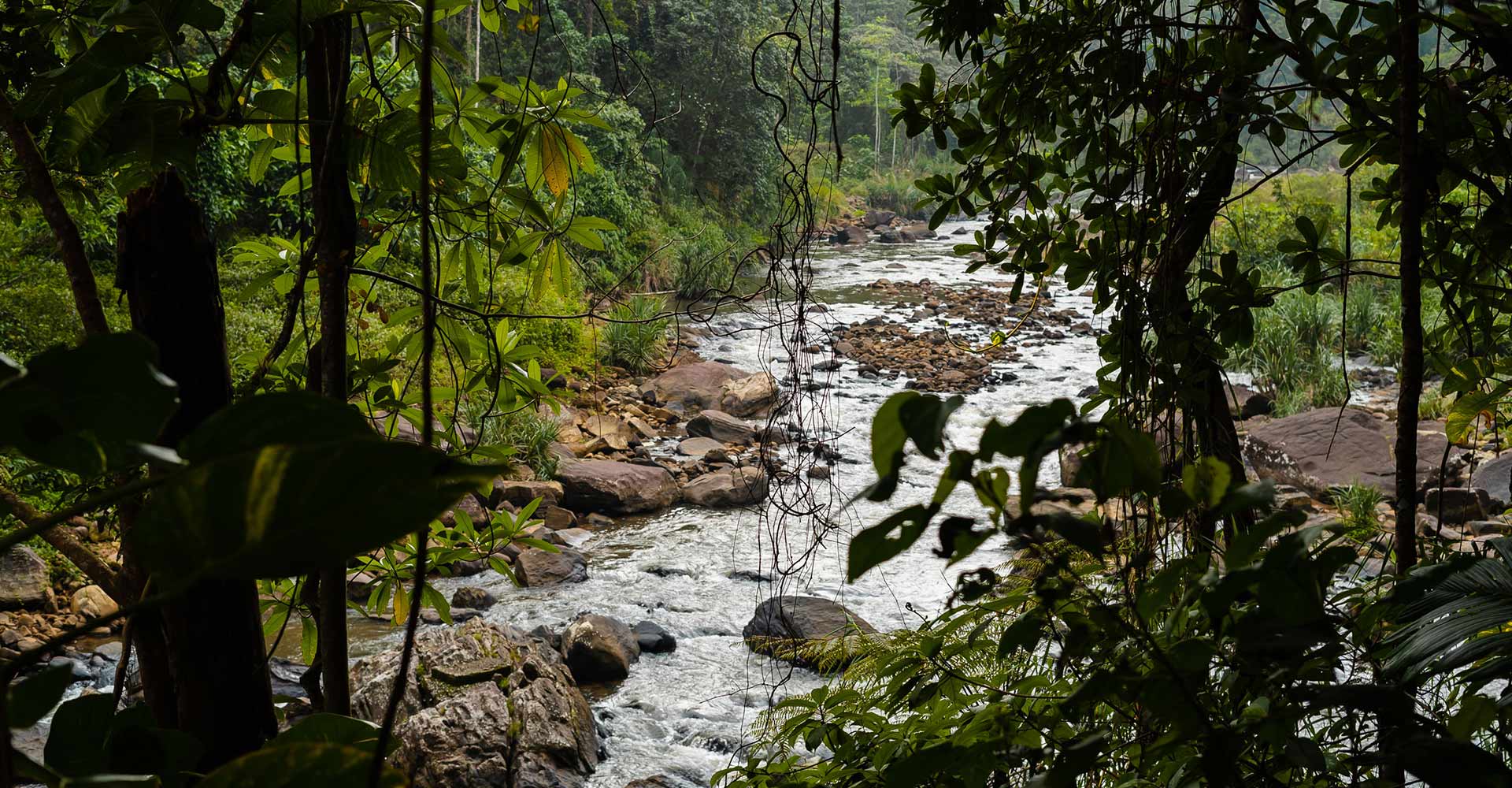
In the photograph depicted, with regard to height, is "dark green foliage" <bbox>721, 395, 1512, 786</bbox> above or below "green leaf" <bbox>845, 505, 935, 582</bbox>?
below

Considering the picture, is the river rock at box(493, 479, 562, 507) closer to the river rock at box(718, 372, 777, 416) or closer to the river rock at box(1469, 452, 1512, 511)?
the river rock at box(718, 372, 777, 416)

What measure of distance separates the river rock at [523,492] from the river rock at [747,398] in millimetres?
2618

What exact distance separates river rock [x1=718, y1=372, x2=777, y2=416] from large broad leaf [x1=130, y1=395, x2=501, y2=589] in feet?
28.7

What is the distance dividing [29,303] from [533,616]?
3665 mm

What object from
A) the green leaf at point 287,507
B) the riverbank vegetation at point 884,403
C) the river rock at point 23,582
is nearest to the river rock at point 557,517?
the river rock at point 23,582

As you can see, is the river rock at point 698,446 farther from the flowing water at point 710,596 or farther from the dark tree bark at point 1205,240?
the dark tree bark at point 1205,240

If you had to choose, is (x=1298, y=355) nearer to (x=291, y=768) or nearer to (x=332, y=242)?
(x=332, y=242)

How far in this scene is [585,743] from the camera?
3.78 m

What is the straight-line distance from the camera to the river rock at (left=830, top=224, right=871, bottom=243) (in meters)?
20.7

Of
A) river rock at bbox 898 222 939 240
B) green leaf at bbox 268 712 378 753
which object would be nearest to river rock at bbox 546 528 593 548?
green leaf at bbox 268 712 378 753

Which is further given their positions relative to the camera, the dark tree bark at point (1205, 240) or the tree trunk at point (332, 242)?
the dark tree bark at point (1205, 240)

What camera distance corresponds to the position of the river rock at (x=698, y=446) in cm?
799

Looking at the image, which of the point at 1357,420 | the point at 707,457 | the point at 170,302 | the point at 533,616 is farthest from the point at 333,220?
the point at 1357,420

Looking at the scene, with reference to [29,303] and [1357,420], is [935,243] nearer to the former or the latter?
[1357,420]
